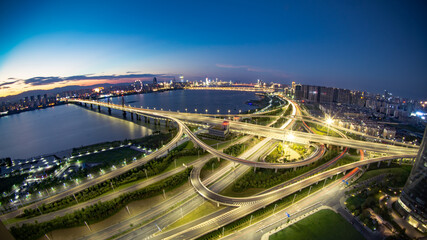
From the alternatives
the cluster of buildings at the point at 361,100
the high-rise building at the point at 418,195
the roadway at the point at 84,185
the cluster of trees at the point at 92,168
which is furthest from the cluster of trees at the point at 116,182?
the cluster of buildings at the point at 361,100

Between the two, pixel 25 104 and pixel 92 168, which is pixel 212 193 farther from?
pixel 25 104

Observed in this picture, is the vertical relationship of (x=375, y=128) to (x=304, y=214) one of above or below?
above

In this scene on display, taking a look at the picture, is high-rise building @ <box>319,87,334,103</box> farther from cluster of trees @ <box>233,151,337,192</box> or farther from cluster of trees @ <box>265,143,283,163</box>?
cluster of trees @ <box>233,151,337,192</box>

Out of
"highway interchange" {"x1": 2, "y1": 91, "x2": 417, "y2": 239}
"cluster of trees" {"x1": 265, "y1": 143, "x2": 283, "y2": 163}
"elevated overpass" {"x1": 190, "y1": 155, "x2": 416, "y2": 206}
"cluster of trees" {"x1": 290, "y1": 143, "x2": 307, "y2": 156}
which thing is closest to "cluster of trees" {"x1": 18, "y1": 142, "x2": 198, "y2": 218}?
"highway interchange" {"x1": 2, "y1": 91, "x2": 417, "y2": 239}

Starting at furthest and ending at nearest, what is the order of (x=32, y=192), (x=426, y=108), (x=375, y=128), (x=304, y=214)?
(x=426, y=108) < (x=375, y=128) < (x=32, y=192) < (x=304, y=214)

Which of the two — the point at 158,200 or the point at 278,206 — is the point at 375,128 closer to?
the point at 278,206

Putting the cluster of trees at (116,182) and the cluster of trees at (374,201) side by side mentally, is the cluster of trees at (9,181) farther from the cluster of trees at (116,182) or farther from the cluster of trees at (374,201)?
the cluster of trees at (374,201)

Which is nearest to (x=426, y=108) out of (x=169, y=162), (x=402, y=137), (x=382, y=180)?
(x=402, y=137)
